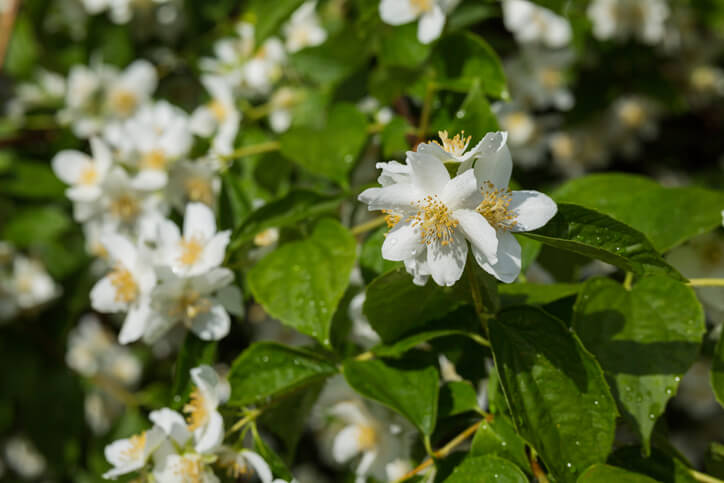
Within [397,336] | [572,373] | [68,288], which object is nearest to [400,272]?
[397,336]

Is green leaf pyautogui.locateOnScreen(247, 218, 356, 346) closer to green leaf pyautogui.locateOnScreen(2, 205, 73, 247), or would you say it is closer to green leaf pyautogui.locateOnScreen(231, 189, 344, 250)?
green leaf pyautogui.locateOnScreen(231, 189, 344, 250)

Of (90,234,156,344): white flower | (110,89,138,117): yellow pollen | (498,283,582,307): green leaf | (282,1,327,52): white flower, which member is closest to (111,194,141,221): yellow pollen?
(90,234,156,344): white flower

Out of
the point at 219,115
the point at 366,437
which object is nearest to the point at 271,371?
the point at 366,437

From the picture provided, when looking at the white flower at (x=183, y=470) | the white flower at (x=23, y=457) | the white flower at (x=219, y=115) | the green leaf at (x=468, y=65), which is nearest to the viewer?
the white flower at (x=183, y=470)

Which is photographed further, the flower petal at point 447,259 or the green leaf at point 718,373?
the green leaf at point 718,373

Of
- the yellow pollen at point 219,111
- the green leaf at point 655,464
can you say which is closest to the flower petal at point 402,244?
the green leaf at point 655,464

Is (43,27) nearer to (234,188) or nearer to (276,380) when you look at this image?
(234,188)

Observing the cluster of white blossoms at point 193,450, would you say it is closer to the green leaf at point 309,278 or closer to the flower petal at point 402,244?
the green leaf at point 309,278
